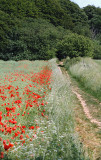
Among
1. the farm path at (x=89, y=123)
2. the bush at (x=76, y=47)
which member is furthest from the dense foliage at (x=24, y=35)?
the farm path at (x=89, y=123)

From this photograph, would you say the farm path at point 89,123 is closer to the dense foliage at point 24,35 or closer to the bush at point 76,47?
the bush at point 76,47

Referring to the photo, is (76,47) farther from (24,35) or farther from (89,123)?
(89,123)

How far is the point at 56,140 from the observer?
12.7 feet

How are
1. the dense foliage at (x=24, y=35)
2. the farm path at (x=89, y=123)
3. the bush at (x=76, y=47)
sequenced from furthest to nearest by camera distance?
the dense foliage at (x=24, y=35) < the bush at (x=76, y=47) < the farm path at (x=89, y=123)

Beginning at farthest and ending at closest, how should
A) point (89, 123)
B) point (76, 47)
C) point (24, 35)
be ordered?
point (24, 35) < point (76, 47) < point (89, 123)

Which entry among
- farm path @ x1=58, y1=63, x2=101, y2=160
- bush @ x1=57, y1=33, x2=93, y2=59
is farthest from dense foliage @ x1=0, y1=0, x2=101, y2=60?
farm path @ x1=58, y1=63, x2=101, y2=160

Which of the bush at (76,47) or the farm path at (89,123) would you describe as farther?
the bush at (76,47)

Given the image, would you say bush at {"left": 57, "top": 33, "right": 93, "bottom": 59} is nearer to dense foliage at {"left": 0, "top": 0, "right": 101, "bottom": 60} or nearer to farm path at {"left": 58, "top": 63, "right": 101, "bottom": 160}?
dense foliage at {"left": 0, "top": 0, "right": 101, "bottom": 60}

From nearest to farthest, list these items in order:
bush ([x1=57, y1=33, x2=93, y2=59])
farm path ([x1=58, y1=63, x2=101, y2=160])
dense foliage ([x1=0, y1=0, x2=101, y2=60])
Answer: farm path ([x1=58, y1=63, x2=101, y2=160]) < bush ([x1=57, y1=33, x2=93, y2=59]) < dense foliage ([x1=0, y1=0, x2=101, y2=60])

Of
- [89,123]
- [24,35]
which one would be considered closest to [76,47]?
[24,35]

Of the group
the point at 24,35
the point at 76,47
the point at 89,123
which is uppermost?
the point at 76,47

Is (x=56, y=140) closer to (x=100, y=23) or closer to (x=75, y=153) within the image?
(x=75, y=153)

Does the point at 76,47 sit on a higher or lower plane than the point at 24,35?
higher

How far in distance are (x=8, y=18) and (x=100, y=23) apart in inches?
1695
